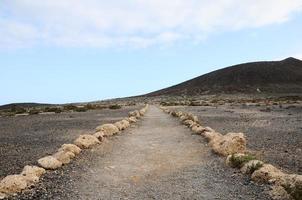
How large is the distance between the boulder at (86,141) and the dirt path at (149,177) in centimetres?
51

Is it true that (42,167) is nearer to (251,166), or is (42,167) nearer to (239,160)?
(239,160)

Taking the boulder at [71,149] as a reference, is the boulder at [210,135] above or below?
below

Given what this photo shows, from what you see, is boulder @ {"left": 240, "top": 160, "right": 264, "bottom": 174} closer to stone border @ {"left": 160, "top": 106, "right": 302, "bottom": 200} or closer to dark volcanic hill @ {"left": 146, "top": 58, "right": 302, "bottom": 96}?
stone border @ {"left": 160, "top": 106, "right": 302, "bottom": 200}

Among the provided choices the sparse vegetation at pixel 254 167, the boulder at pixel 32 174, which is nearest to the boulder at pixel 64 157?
the boulder at pixel 32 174

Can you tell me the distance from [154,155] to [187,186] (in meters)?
4.80

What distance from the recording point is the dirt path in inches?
394

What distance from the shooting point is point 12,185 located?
10.1m

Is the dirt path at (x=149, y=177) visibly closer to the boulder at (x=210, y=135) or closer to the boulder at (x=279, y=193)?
the boulder at (x=279, y=193)

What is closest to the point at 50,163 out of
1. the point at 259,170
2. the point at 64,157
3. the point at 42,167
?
the point at 42,167

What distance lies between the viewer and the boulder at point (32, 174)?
1110 cm

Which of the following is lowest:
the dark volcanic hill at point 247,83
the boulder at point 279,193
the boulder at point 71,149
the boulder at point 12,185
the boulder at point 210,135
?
the boulder at point 279,193

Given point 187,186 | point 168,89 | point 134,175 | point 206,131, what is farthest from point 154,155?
point 168,89

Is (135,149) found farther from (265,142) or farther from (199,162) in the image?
(265,142)

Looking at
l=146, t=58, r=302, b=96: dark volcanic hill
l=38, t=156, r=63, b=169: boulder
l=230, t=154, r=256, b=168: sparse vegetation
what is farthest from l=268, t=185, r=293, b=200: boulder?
l=146, t=58, r=302, b=96: dark volcanic hill
